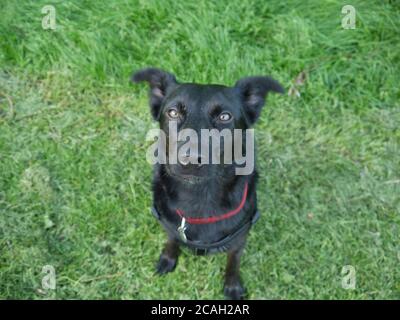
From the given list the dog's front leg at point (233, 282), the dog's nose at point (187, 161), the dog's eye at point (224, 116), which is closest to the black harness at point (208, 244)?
the dog's front leg at point (233, 282)

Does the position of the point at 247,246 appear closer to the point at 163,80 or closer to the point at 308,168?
the point at 308,168

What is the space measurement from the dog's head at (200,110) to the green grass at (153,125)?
1126 mm

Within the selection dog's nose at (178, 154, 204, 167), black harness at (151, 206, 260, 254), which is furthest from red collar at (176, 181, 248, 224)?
dog's nose at (178, 154, 204, 167)

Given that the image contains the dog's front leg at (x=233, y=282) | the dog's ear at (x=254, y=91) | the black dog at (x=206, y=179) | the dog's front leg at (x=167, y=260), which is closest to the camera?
the black dog at (x=206, y=179)

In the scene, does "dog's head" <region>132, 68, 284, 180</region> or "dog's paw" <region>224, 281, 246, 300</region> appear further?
"dog's paw" <region>224, 281, 246, 300</region>

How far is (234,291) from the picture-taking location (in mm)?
3703

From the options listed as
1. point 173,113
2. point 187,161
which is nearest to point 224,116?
point 173,113

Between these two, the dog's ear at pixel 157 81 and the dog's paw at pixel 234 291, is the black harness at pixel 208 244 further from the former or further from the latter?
the dog's ear at pixel 157 81

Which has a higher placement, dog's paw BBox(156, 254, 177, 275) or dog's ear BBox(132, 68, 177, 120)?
dog's ear BBox(132, 68, 177, 120)

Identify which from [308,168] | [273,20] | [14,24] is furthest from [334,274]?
[14,24]

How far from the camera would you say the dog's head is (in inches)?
111

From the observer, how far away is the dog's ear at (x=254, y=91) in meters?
3.12

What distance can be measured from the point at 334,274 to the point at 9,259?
2.70 metres

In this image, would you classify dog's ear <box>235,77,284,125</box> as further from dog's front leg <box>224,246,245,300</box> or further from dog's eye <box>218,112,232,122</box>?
dog's front leg <box>224,246,245,300</box>
